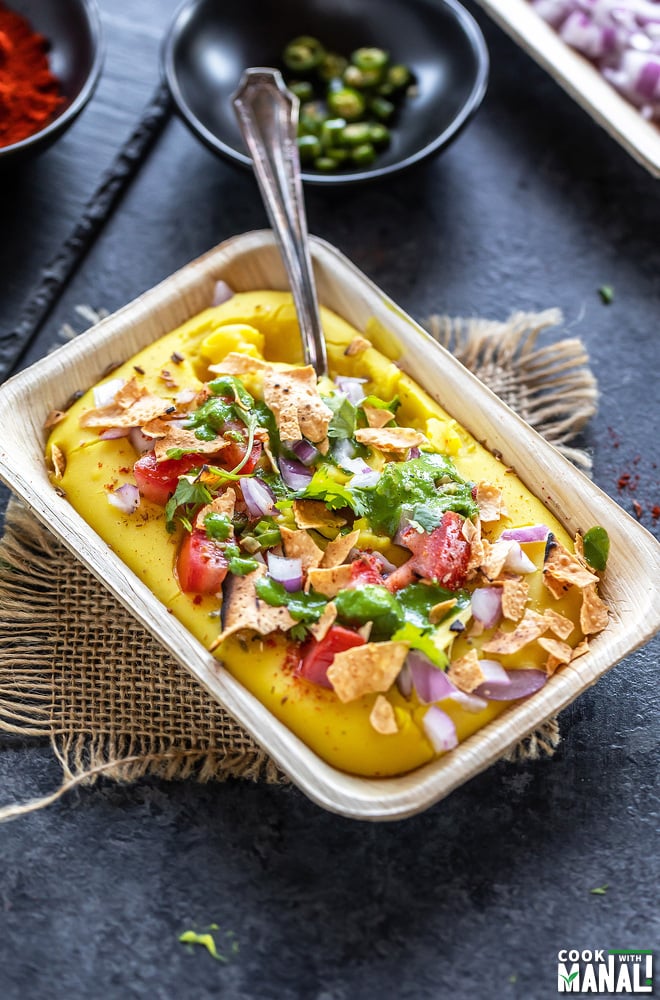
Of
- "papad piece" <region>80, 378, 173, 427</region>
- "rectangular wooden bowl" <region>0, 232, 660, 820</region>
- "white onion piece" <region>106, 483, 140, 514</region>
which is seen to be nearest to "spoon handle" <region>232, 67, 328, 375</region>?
"rectangular wooden bowl" <region>0, 232, 660, 820</region>

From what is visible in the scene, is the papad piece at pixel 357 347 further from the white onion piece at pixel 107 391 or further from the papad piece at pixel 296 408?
the white onion piece at pixel 107 391

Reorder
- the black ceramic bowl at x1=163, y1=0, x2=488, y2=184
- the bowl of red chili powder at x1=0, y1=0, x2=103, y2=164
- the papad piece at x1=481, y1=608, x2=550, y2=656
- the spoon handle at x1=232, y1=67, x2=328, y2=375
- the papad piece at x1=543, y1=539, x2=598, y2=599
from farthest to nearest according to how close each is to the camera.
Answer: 1. the black ceramic bowl at x1=163, y1=0, x2=488, y2=184
2. the bowl of red chili powder at x1=0, y1=0, x2=103, y2=164
3. the spoon handle at x1=232, y1=67, x2=328, y2=375
4. the papad piece at x1=543, y1=539, x2=598, y2=599
5. the papad piece at x1=481, y1=608, x2=550, y2=656

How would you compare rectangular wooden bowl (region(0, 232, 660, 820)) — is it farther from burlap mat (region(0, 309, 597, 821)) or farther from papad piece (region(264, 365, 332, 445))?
papad piece (region(264, 365, 332, 445))

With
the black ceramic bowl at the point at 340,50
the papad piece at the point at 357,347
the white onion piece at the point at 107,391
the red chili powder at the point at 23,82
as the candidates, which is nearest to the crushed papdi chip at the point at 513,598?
the papad piece at the point at 357,347

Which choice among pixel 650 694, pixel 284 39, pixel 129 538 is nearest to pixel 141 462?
pixel 129 538

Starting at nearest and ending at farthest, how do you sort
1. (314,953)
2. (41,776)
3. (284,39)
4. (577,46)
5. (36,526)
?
(314,953) < (41,776) < (36,526) < (577,46) < (284,39)

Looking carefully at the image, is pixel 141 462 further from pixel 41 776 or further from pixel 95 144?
pixel 95 144
